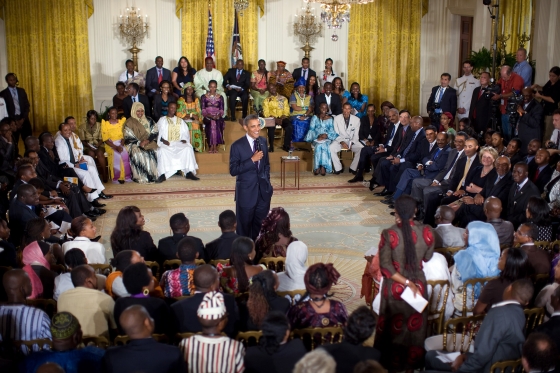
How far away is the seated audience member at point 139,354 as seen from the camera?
363 centimetres

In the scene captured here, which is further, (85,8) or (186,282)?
(85,8)

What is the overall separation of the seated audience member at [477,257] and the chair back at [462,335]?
0.50 metres

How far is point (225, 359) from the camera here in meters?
3.71

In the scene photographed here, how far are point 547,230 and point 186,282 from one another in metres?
3.87

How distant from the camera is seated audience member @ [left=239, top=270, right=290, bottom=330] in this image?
4.30 meters

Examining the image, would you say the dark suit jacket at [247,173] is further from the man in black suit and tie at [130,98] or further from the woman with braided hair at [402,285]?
the man in black suit and tie at [130,98]

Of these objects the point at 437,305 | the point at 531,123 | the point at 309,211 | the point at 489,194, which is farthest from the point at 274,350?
the point at 531,123

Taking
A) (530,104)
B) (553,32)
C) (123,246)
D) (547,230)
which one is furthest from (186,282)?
(553,32)

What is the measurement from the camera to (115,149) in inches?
472

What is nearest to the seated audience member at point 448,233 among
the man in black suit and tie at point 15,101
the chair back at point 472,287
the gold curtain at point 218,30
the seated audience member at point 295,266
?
the chair back at point 472,287

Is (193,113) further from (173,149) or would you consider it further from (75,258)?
(75,258)

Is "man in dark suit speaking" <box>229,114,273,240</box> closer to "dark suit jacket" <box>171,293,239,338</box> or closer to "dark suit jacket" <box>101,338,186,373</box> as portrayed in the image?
"dark suit jacket" <box>171,293,239,338</box>

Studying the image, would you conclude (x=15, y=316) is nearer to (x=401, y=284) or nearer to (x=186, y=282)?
(x=186, y=282)

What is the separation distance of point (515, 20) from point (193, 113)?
22.4 ft
